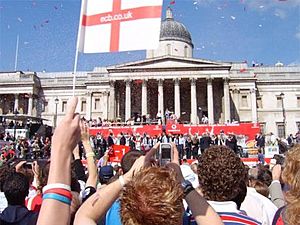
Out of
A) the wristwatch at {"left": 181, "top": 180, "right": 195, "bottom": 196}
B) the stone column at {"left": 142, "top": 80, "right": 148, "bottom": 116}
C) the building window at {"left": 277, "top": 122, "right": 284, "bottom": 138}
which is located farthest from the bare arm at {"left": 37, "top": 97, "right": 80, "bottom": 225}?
the building window at {"left": 277, "top": 122, "right": 284, "bottom": 138}

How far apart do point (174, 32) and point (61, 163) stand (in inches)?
2579

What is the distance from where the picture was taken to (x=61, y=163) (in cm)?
181

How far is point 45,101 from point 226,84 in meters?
31.5

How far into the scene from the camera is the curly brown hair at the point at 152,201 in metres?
1.78

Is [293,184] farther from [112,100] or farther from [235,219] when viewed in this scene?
[112,100]

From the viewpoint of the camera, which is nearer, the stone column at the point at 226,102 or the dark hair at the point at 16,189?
the dark hair at the point at 16,189

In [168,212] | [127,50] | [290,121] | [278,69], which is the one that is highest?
[278,69]

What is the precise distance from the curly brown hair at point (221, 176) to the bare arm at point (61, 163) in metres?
1.41

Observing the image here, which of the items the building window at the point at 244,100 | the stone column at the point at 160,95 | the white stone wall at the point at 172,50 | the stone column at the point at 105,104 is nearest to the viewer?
the stone column at the point at 160,95

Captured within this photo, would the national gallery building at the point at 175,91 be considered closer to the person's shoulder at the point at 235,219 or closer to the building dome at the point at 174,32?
the building dome at the point at 174,32

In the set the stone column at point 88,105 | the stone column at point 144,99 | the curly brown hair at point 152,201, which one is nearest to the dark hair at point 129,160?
the curly brown hair at point 152,201

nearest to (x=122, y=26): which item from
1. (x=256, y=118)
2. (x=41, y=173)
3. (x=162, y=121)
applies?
(x=41, y=173)

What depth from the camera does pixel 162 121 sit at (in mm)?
41188

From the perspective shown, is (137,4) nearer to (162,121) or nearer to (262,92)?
(162,121)
